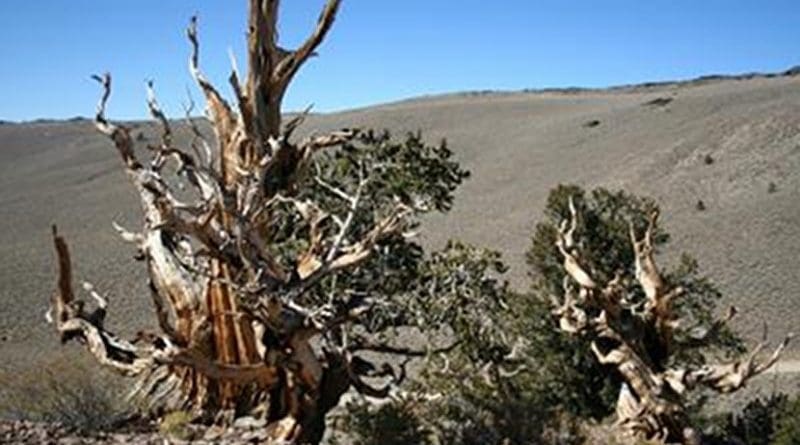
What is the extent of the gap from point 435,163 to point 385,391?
3.87 m

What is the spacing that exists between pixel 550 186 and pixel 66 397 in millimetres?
38251

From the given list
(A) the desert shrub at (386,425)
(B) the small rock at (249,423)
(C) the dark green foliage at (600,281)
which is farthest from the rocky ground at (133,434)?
(C) the dark green foliage at (600,281)

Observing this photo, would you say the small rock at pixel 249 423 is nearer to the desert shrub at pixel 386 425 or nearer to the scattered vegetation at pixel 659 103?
the desert shrub at pixel 386 425

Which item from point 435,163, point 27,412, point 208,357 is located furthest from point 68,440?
point 435,163

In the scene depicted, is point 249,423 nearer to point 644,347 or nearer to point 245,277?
point 245,277

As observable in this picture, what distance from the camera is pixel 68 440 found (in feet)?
27.4

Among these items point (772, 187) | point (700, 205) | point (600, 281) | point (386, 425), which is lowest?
point (700, 205)

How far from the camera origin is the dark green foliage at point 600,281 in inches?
557

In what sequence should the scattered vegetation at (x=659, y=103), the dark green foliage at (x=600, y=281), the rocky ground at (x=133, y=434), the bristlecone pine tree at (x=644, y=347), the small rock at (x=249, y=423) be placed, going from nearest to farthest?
the rocky ground at (x=133, y=434) → the small rock at (x=249, y=423) → the bristlecone pine tree at (x=644, y=347) → the dark green foliage at (x=600, y=281) → the scattered vegetation at (x=659, y=103)

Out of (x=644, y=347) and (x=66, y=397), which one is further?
(x=644, y=347)

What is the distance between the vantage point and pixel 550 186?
48.8 metres

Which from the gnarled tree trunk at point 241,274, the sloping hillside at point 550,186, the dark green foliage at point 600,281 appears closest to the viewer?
the gnarled tree trunk at point 241,274

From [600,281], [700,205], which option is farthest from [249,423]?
[700,205]

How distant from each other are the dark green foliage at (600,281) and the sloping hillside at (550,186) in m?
10.1
